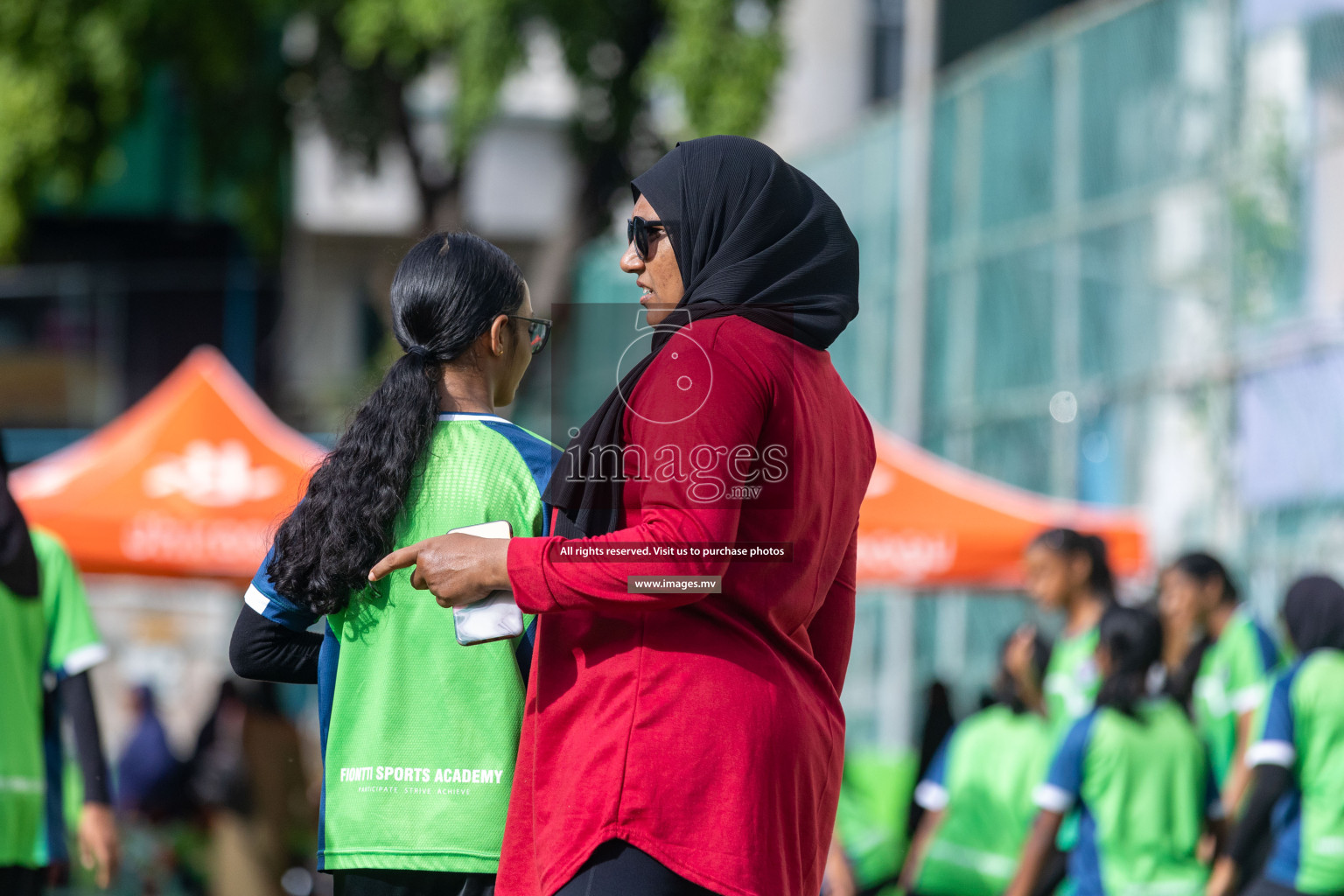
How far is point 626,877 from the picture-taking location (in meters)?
2.16

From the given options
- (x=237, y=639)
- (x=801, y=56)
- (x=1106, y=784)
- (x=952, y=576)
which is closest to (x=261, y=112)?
(x=801, y=56)

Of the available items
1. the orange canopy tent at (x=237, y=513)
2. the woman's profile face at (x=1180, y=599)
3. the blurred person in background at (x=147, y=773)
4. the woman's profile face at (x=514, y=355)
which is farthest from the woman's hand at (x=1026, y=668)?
the blurred person in background at (x=147, y=773)

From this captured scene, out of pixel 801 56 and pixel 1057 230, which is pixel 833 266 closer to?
pixel 1057 230

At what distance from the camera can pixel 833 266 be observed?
238 centimetres

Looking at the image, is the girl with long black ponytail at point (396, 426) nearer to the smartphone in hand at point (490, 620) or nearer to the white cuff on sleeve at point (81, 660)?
the smartphone in hand at point (490, 620)

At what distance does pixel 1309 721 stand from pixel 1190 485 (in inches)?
201

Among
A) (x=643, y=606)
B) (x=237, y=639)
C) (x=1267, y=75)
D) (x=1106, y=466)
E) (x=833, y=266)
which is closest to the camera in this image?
(x=643, y=606)

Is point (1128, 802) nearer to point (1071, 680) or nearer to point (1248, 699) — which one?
point (1071, 680)

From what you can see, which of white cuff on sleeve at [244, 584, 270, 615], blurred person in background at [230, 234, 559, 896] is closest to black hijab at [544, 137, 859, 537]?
blurred person in background at [230, 234, 559, 896]

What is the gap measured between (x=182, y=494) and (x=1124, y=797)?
4784 mm

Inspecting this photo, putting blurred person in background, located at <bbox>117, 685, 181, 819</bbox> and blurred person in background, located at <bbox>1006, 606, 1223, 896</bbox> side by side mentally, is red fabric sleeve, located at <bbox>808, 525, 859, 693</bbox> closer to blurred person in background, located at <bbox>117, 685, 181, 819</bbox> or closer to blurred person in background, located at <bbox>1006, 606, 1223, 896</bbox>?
blurred person in background, located at <bbox>1006, 606, 1223, 896</bbox>

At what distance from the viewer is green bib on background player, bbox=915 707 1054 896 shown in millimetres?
6211

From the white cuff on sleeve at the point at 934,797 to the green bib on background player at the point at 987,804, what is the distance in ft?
0.04

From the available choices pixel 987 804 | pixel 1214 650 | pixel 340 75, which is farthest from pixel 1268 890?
pixel 340 75
